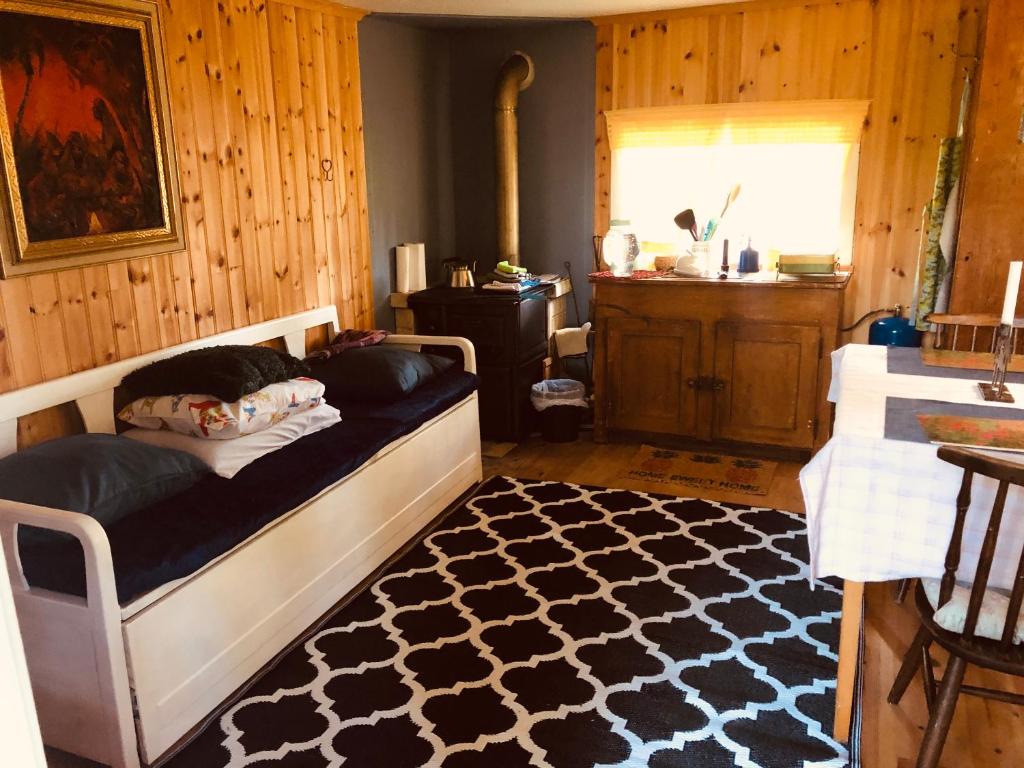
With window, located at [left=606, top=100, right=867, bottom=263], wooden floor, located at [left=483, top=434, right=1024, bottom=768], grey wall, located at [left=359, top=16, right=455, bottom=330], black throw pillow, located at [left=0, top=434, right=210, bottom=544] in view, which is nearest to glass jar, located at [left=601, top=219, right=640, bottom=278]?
window, located at [left=606, top=100, right=867, bottom=263]

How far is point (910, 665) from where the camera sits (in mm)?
2164

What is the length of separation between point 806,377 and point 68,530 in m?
3.15

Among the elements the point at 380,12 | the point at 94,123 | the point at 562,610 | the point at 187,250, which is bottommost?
the point at 562,610

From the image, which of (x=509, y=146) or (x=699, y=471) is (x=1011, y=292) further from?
(x=509, y=146)

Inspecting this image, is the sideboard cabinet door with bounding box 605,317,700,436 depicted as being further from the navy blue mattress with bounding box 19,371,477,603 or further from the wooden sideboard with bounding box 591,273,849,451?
the navy blue mattress with bounding box 19,371,477,603

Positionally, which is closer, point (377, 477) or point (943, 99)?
point (377, 477)

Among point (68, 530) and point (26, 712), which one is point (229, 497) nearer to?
point (68, 530)

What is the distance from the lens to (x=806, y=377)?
13.0 ft

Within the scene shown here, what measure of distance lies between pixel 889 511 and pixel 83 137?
2.56 meters

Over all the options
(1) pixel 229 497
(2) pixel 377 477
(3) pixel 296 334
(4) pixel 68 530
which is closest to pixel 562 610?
(2) pixel 377 477

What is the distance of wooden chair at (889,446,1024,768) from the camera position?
1629mm

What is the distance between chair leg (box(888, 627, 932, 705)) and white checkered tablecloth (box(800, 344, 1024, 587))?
24cm

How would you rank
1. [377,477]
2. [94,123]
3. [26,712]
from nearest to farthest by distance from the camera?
[26,712]
[94,123]
[377,477]

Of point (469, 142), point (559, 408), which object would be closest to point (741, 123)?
point (469, 142)
